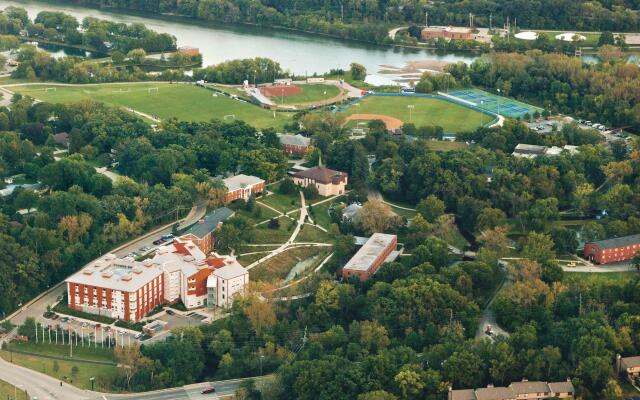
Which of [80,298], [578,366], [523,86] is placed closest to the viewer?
[578,366]

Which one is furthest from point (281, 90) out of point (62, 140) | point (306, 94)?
point (62, 140)

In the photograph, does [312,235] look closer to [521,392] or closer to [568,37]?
[521,392]

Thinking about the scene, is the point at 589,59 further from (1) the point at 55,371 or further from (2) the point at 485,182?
(1) the point at 55,371

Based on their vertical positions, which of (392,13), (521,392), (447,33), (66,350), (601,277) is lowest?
(66,350)

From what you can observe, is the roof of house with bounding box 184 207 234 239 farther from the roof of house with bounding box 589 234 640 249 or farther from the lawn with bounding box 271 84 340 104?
the lawn with bounding box 271 84 340 104

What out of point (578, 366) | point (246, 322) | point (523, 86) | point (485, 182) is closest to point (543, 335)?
point (578, 366)

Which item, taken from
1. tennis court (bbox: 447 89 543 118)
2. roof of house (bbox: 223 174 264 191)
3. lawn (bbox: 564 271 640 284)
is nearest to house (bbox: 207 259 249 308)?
roof of house (bbox: 223 174 264 191)
